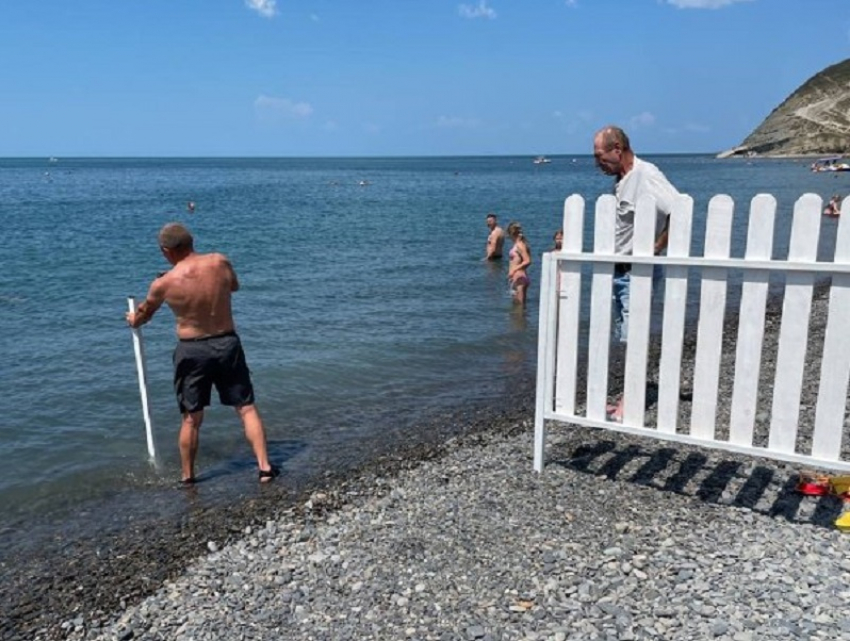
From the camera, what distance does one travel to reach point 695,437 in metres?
4.90

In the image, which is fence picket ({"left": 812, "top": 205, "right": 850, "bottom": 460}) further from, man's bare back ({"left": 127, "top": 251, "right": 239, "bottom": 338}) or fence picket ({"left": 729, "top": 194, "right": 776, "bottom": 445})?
man's bare back ({"left": 127, "top": 251, "right": 239, "bottom": 338})

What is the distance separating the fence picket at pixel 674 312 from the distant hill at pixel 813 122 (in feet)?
420

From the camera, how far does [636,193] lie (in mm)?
5824

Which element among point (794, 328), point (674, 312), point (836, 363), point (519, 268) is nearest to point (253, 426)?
point (674, 312)

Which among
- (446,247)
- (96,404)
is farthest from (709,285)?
(446,247)

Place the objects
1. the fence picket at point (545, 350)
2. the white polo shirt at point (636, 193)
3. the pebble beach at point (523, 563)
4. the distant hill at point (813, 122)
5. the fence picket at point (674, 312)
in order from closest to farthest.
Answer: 1. the pebble beach at point (523, 563)
2. the fence picket at point (674, 312)
3. the fence picket at point (545, 350)
4. the white polo shirt at point (636, 193)
5. the distant hill at point (813, 122)

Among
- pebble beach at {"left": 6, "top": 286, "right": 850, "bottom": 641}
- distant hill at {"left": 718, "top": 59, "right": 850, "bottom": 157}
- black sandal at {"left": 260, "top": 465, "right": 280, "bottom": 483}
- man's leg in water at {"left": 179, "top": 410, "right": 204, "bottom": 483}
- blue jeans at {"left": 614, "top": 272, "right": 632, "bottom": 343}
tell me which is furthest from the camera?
distant hill at {"left": 718, "top": 59, "right": 850, "bottom": 157}

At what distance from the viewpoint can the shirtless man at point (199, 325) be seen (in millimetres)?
6094

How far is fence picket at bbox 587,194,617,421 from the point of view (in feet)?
16.5

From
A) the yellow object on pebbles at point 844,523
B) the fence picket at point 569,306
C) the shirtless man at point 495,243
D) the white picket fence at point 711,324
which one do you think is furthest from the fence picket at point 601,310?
the shirtless man at point 495,243

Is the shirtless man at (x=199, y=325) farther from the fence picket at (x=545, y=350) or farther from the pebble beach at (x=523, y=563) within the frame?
the fence picket at (x=545, y=350)

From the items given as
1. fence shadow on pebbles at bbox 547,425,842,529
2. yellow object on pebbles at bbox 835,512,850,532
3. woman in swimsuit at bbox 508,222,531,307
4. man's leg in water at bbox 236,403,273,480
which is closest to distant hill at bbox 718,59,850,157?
woman in swimsuit at bbox 508,222,531,307

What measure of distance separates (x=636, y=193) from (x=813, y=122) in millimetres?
146922

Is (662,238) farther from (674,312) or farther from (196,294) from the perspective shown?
(196,294)
